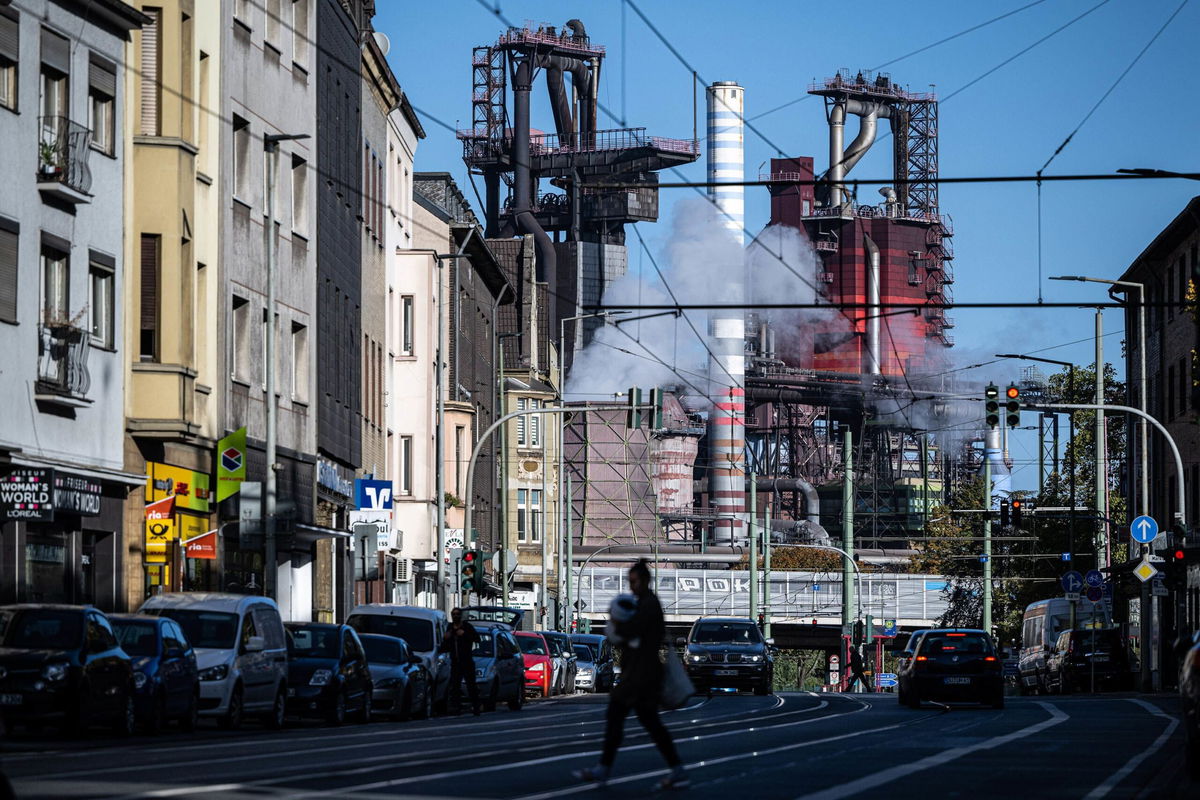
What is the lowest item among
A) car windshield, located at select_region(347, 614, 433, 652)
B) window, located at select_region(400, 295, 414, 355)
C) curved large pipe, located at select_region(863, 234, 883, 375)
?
car windshield, located at select_region(347, 614, 433, 652)

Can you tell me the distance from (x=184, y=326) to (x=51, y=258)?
167 inches

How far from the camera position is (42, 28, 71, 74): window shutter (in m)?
32.1

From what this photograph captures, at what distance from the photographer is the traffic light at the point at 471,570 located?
45.8 m

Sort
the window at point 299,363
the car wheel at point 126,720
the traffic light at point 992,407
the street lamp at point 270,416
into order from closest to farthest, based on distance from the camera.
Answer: the car wheel at point 126,720, the street lamp at point 270,416, the traffic light at point 992,407, the window at point 299,363

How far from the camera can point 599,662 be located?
58844 millimetres

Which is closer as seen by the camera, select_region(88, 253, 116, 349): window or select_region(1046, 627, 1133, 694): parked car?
select_region(88, 253, 116, 349): window

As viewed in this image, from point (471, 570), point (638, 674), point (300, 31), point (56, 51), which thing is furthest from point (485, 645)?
point (638, 674)

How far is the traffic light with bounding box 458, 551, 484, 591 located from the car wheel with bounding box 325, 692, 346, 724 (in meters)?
15.8

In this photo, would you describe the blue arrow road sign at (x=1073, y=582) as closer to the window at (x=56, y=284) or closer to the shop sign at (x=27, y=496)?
the window at (x=56, y=284)

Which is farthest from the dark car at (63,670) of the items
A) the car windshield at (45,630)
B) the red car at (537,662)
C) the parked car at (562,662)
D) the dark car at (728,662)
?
the parked car at (562,662)

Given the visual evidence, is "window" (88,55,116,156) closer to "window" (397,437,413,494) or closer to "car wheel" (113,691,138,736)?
"car wheel" (113,691,138,736)

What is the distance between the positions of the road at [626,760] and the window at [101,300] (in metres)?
7.99

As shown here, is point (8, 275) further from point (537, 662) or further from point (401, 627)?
point (537, 662)

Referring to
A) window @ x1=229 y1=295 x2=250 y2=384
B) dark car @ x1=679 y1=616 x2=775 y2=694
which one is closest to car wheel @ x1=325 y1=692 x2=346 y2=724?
window @ x1=229 y1=295 x2=250 y2=384
